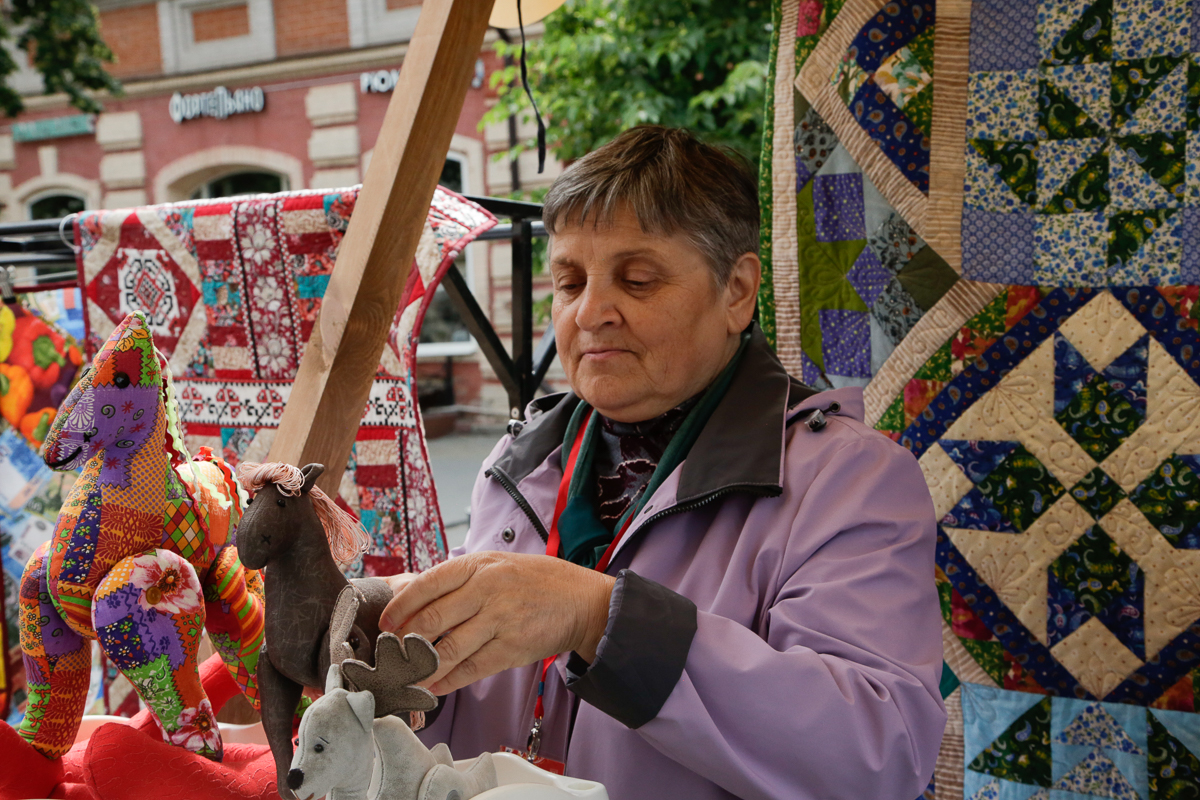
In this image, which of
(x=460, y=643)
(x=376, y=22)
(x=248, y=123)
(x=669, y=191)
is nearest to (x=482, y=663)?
(x=460, y=643)

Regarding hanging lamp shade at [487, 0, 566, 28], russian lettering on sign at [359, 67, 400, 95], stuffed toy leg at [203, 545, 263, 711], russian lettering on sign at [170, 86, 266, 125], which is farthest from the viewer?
russian lettering on sign at [170, 86, 266, 125]

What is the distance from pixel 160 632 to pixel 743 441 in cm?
69

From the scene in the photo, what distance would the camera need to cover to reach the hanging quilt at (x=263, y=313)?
6.10 feet

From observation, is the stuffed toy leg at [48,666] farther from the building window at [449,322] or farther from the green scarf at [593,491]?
the building window at [449,322]

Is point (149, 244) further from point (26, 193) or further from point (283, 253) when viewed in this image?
point (26, 193)

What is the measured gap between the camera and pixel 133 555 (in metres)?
0.88

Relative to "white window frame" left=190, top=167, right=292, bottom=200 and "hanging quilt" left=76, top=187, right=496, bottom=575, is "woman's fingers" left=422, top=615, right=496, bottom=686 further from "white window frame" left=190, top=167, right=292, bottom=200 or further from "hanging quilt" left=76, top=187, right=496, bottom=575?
"white window frame" left=190, top=167, right=292, bottom=200

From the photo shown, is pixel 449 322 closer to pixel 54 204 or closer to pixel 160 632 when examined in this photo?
pixel 54 204

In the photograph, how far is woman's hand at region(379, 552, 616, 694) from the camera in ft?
2.77

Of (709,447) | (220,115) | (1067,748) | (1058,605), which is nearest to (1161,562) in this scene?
(1058,605)

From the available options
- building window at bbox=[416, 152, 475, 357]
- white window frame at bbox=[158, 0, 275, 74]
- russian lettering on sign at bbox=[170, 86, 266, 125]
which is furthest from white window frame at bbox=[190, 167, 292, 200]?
building window at bbox=[416, 152, 475, 357]

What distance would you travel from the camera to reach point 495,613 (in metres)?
0.86

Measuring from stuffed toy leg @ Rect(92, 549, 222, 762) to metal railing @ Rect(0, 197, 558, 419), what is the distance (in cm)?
124

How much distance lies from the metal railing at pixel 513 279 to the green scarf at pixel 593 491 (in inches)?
33.1
